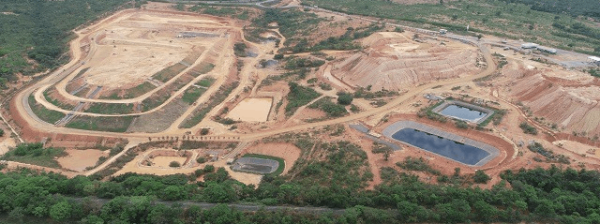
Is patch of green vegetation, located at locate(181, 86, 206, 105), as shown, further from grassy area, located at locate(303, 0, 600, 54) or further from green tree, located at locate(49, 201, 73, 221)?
grassy area, located at locate(303, 0, 600, 54)

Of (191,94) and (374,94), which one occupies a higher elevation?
(374,94)

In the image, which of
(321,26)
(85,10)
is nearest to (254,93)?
(321,26)

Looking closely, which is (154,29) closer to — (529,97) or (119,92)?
(119,92)

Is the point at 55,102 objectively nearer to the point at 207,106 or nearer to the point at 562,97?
the point at 207,106

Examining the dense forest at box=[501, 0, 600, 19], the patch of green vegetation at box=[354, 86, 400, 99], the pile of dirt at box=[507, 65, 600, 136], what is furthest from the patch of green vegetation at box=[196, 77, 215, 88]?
the dense forest at box=[501, 0, 600, 19]

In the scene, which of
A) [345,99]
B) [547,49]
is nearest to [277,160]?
[345,99]
